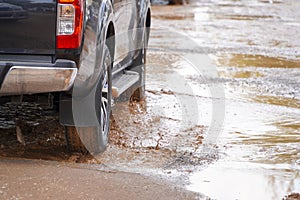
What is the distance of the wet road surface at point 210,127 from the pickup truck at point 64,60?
0.40 m

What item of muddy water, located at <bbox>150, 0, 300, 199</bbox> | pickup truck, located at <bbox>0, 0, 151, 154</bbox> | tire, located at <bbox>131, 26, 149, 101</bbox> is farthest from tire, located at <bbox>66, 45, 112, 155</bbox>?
tire, located at <bbox>131, 26, 149, 101</bbox>

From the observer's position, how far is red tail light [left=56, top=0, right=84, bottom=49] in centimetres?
507

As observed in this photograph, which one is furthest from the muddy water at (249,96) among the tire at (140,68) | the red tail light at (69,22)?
the red tail light at (69,22)

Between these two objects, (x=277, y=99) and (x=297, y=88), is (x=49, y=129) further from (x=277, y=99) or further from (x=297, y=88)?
(x=297, y=88)

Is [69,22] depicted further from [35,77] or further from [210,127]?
[210,127]

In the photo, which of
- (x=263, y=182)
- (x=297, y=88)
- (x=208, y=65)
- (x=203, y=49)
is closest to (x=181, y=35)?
(x=203, y=49)

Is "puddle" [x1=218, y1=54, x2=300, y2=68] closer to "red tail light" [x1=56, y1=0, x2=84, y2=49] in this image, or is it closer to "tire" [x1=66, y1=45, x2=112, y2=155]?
"tire" [x1=66, y1=45, x2=112, y2=155]

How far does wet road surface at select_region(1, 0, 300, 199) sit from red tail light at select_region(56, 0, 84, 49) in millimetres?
1074

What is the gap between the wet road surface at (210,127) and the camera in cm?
555

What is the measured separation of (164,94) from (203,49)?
5.46 meters

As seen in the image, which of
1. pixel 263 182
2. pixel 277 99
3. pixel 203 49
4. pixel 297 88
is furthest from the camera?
pixel 203 49

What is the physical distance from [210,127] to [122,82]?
3.40ft

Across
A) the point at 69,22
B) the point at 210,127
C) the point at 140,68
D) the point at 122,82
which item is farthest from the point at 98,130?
the point at 140,68

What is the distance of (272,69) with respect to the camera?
11805 mm
